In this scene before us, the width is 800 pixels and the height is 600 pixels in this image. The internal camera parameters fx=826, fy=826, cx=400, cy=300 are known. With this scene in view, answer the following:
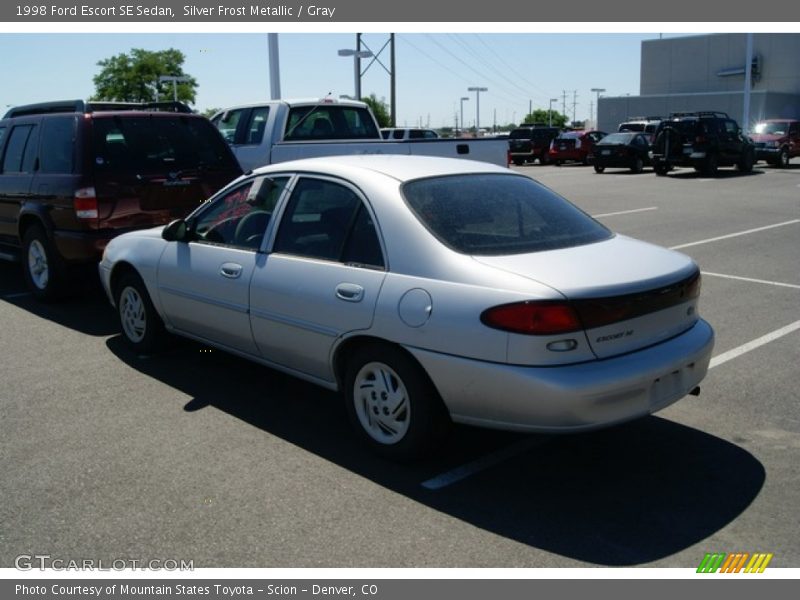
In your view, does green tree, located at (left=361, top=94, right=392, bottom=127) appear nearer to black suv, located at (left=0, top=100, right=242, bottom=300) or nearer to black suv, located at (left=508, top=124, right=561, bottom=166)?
black suv, located at (left=508, top=124, right=561, bottom=166)

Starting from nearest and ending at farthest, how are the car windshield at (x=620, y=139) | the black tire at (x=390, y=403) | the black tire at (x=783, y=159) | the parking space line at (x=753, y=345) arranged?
the black tire at (x=390, y=403), the parking space line at (x=753, y=345), the car windshield at (x=620, y=139), the black tire at (x=783, y=159)

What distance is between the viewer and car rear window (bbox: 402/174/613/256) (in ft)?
14.6

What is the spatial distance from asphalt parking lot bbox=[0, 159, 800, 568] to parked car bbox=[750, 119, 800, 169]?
1068 inches

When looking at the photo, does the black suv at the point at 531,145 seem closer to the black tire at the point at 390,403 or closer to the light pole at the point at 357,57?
the light pole at the point at 357,57

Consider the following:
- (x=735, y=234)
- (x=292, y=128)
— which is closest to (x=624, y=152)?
(x=735, y=234)

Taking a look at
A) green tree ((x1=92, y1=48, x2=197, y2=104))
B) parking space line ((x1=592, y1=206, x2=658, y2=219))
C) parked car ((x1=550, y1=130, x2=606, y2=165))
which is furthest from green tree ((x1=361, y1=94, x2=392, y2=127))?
parking space line ((x1=592, y1=206, x2=658, y2=219))

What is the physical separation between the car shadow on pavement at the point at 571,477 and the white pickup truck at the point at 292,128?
16.6 feet

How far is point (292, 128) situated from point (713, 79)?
6369 centimetres

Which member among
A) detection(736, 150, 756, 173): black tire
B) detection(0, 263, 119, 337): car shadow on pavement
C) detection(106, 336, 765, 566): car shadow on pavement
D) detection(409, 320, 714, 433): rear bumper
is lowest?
detection(106, 336, 765, 566): car shadow on pavement

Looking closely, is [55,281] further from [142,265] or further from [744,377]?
[744,377]

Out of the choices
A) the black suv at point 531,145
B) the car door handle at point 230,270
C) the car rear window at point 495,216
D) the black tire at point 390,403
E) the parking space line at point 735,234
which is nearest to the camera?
the black tire at point 390,403

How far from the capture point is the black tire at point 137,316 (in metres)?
6.35

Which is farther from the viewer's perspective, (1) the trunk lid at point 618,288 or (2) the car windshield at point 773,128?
(2) the car windshield at point 773,128

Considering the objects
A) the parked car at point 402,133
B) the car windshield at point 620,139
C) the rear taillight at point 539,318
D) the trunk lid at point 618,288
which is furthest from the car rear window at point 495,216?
the car windshield at point 620,139
